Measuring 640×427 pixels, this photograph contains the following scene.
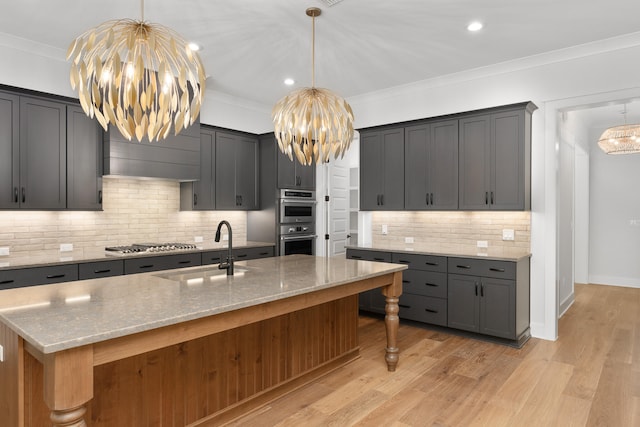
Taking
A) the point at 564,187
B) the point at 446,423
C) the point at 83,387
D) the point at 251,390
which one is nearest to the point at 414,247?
the point at 564,187

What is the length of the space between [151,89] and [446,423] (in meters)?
2.66

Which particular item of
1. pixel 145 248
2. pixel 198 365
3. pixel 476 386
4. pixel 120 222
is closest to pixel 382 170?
pixel 476 386

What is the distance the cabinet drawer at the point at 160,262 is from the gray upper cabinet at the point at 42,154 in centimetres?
88

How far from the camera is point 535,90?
4.38 metres

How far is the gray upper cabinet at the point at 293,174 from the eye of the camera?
5746 mm

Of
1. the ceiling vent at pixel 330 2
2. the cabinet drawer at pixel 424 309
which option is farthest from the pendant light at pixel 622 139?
the ceiling vent at pixel 330 2

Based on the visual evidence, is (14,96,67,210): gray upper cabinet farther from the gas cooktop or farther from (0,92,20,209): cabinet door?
the gas cooktop

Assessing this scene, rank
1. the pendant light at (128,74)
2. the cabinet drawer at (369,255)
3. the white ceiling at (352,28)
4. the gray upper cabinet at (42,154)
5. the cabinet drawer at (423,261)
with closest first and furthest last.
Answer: the pendant light at (128,74) → the white ceiling at (352,28) → the gray upper cabinet at (42,154) → the cabinet drawer at (423,261) → the cabinet drawer at (369,255)

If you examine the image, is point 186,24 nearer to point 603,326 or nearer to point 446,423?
point 446,423

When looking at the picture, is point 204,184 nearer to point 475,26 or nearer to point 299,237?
point 299,237

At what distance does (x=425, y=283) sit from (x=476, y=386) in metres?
1.53

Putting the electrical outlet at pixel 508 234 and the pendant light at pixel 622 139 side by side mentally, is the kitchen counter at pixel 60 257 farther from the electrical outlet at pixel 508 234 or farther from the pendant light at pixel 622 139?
the pendant light at pixel 622 139

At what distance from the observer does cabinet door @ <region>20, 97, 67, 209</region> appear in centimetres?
371

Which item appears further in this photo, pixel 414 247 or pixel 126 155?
pixel 414 247
